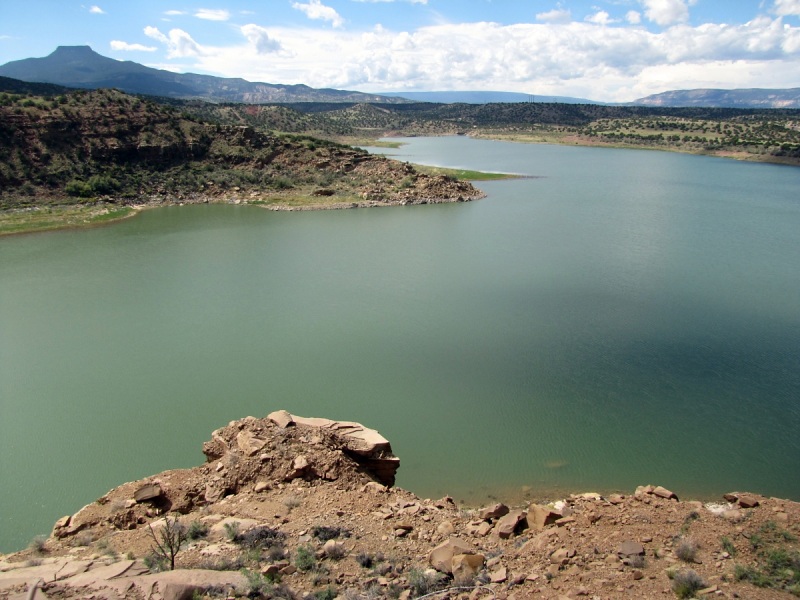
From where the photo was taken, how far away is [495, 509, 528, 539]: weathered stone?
819cm

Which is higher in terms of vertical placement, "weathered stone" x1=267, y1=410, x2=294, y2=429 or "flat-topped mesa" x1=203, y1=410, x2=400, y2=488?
"weathered stone" x1=267, y1=410, x2=294, y2=429

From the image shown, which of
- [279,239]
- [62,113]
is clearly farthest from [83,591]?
[62,113]

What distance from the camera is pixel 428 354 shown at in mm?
16797

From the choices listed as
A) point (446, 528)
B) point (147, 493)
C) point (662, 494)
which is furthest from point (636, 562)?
point (147, 493)

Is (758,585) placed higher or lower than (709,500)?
higher

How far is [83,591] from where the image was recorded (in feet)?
19.4

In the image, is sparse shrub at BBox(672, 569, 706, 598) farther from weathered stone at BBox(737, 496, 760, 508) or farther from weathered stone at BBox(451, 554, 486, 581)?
weathered stone at BBox(737, 496, 760, 508)

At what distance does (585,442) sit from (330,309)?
11098 millimetres

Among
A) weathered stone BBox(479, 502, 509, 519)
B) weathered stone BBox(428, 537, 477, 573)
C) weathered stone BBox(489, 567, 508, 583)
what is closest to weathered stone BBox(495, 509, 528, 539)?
weathered stone BBox(479, 502, 509, 519)

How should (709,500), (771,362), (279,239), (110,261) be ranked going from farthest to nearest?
(279,239)
(110,261)
(771,362)
(709,500)

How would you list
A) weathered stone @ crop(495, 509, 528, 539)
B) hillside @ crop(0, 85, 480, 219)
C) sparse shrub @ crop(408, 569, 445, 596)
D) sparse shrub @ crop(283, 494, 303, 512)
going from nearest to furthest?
sparse shrub @ crop(408, 569, 445, 596)
weathered stone @ crop(495, 509, 528, 539)
sparse shrub @ crop(283, 494, 303, 512)
hillside @ crop(0, 85, 480, 219)

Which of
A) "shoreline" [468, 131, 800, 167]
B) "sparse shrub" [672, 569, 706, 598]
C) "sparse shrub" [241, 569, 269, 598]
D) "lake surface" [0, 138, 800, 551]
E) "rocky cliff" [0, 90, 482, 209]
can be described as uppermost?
"shoreline" [468, 131, 800, 167]

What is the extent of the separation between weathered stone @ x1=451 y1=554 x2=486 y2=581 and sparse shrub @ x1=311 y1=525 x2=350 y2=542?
63.4 inches

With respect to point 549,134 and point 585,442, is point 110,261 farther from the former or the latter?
point 549,134
